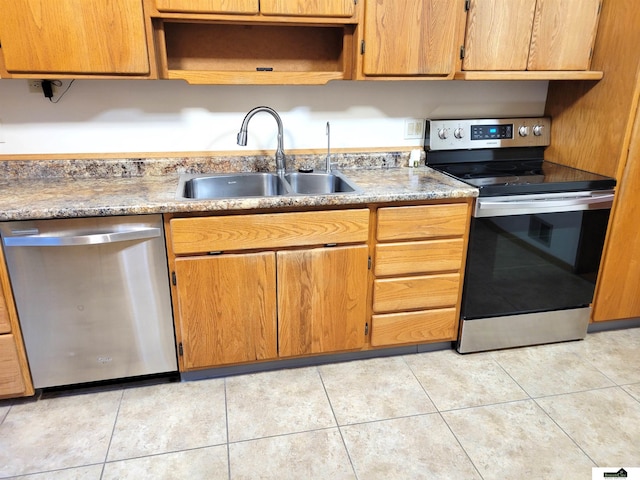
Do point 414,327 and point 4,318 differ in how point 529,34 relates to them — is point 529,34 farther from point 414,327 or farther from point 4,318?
point 4,318

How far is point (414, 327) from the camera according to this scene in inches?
86.7

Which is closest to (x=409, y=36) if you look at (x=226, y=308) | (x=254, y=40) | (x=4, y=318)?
(x=254, y=40)

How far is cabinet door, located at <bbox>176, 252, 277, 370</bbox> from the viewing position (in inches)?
73.9

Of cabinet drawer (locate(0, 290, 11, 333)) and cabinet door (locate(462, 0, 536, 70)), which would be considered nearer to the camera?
cabinet drawer (locate(0, 290, 11, 333))

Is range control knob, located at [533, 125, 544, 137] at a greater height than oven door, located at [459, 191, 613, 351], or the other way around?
range control knob, located at [533, 125, 544, 137]

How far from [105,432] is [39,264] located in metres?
0.70

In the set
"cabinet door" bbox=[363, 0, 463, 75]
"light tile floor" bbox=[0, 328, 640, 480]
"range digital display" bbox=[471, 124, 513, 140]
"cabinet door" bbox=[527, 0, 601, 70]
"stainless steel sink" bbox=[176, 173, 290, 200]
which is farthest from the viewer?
"range digital display" bbox=[471, 124, 513, 140]

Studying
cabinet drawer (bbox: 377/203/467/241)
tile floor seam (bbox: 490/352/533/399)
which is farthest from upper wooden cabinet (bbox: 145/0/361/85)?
tile floor seam (bbox: 490/352/533/399)

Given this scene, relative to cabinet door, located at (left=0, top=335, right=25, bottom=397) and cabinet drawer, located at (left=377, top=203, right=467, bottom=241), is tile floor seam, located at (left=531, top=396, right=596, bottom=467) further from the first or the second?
cabinet door, located at (left=0, top=335, right=25, bottom=397)

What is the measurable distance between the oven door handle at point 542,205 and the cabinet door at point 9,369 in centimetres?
201

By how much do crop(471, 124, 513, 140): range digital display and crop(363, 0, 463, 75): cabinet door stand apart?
498mm

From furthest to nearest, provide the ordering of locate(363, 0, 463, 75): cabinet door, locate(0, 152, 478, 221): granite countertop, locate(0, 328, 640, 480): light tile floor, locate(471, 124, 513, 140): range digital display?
1. locate(471, 124, 513, 140): range digital display
2. locate(363, 0, 463, 75): cabinet door
3. locate(0, 152, 478, 221): granite countertop
4. locate(0, 328, 640, 480): light tile floor

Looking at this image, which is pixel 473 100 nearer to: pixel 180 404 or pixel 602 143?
pixel 602 143

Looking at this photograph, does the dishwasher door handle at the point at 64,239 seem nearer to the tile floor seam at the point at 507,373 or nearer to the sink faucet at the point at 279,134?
the sink faucet at the point at 279,134
